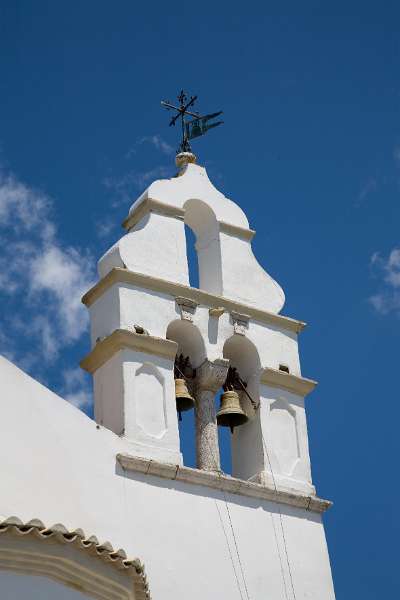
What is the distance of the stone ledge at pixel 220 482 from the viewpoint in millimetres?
13719

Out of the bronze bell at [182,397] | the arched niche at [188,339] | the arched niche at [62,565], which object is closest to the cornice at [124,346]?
the bronze bell at [182,397]

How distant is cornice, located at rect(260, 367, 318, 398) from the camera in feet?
50.5

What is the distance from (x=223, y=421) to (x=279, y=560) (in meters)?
1.63

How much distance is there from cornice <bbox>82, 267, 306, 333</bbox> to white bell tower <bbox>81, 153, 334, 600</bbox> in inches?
0.5

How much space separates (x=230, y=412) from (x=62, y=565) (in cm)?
396

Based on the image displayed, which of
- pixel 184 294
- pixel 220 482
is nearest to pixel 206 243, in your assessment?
pixel 184 294

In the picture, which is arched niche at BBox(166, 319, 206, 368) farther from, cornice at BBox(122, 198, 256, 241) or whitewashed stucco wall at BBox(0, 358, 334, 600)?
whitewashed stucco wall at BBox(0, 358, 334, 600)

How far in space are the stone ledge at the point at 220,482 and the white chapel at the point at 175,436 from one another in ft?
0.05

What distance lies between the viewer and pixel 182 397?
48.3ft

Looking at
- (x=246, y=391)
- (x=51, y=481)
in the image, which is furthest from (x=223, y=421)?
(x=51, y=481)

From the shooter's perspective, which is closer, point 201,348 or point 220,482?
point 220,482

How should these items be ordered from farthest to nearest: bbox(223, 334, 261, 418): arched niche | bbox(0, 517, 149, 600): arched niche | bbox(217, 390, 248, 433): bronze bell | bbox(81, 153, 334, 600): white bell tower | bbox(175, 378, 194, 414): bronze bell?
bbox(223, 334, 261, 418): arched niche
bbox(217, 390, 248, 433): bronze bell
bbox(175, 378, 194, 414): bronze bell
bbox(81, 153, 334, 600): white bell tower
bbox(0, 517, 149, 600): arched niche

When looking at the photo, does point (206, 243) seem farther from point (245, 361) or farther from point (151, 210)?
point (245, 361)

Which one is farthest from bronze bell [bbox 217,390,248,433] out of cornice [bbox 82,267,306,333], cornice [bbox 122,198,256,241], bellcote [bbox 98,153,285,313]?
cornice [bbox 122,198,256,241]
